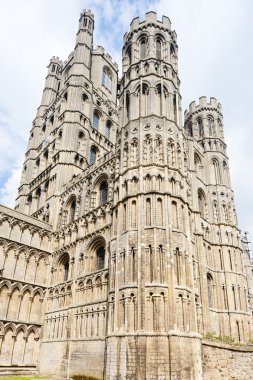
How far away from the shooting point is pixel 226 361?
732 inches

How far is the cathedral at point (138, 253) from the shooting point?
58.2 ft

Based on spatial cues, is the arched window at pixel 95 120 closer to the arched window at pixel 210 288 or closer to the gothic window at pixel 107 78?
the gothic window at pixel 107 78

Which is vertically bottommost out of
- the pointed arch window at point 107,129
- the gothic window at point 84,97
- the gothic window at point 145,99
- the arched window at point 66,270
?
the arched window at point 66,270

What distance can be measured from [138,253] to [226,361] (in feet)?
26.7

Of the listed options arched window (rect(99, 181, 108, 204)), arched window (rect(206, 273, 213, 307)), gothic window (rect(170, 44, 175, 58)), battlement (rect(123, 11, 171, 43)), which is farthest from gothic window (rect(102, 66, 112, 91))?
arched window (rect(206, 273, 213, 307))

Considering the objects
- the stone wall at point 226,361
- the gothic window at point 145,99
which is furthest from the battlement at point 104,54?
the stone wall at point 226,361

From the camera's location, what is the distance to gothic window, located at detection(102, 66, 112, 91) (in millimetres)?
50881

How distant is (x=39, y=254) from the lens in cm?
2942

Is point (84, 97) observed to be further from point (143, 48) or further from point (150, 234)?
point (150, 234)

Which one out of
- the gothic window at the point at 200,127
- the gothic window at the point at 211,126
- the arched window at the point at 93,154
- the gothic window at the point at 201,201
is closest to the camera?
the gothic window at the point at 201,201

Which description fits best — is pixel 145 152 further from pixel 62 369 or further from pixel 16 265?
pixel 62 369

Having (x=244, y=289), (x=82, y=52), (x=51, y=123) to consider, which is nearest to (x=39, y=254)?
(x=244, y=289)

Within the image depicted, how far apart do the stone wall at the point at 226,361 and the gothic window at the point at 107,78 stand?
42080 millimetres

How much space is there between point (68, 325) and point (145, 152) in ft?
46.7
